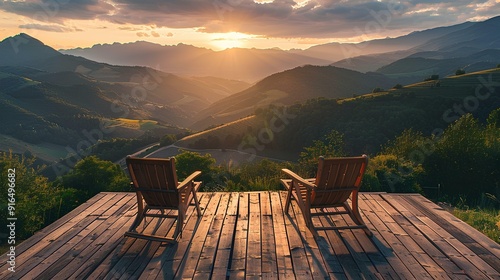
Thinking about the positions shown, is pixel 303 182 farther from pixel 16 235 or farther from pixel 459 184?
pixel 459 184

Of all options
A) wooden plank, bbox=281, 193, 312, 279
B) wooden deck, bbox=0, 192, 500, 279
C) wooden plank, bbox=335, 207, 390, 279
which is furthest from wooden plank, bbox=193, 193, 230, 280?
wooden plank, bbox=335, 207, 390, 279

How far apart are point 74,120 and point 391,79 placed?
10049cm

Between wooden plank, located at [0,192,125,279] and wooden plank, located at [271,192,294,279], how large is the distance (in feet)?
6.71

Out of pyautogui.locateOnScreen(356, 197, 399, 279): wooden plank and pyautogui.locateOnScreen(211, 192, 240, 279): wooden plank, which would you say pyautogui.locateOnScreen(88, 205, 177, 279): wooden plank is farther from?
pyautogui.locateOnScreen(356, 197, 399, 279): wooden plank

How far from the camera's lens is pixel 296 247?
11.6ft

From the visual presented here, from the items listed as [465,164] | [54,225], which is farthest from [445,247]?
[465,164]

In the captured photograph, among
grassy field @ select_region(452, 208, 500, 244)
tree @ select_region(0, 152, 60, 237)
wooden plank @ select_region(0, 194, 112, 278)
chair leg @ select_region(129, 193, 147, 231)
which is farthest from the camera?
tree @ select_region(0, 152, 60, 237)

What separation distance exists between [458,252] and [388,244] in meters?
0.61

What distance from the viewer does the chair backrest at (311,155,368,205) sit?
3648 millimetres

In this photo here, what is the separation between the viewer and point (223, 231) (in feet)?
13.0

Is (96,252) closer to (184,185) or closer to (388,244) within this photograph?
(184,185)

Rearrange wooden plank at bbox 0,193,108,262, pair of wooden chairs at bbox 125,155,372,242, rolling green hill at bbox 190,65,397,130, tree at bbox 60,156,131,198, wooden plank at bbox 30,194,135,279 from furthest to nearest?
rolling green hill at bbox 190,65,397,130 < tree at bbox 60,156,131,198 < pair of wooden chairs at bbox 125,155,372,242 < wooden plank at bbox 0,193,108,262 < wooden plank at bbox 30,194,135,279

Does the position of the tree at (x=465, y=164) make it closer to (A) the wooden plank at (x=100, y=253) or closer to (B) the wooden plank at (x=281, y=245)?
(B) the wooden plank at (x=281, y=245)

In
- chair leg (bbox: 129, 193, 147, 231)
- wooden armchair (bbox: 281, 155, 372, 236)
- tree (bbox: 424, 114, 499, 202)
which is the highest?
wooden armchair (bbox: 281, 155, 372, 236)
